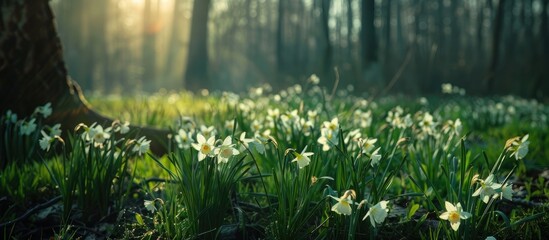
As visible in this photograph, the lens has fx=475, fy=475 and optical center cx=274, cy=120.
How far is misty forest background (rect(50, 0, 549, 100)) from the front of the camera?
14.0 metres

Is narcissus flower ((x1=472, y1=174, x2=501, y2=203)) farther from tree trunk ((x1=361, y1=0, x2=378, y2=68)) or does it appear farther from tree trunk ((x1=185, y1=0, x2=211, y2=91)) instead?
tree trunk ((x1=361, y1=0, x2=378, y2=68))

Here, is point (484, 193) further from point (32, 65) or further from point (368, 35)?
point (368, 35)

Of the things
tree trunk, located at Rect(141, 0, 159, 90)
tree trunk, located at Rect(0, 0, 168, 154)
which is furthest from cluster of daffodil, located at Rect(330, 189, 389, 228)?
tree trunk, located at Rect(141, 0, 159, 90)

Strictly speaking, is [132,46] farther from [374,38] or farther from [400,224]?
[400,224]

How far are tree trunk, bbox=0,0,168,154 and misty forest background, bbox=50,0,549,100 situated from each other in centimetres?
230

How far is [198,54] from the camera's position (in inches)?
520

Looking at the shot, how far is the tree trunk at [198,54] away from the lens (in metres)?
12.8

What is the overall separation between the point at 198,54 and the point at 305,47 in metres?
26.8

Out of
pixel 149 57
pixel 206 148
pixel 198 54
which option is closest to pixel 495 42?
pixel 198 54

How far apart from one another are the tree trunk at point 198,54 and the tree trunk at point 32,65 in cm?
903

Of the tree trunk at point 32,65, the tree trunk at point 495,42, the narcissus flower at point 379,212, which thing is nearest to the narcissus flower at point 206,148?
the narcissus flower at point 379,212

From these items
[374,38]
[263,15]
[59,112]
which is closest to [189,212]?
[59,112]

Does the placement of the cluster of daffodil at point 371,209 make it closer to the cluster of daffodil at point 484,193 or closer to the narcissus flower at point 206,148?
the cluster of daffodil at point 484,193

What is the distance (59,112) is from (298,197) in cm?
269
